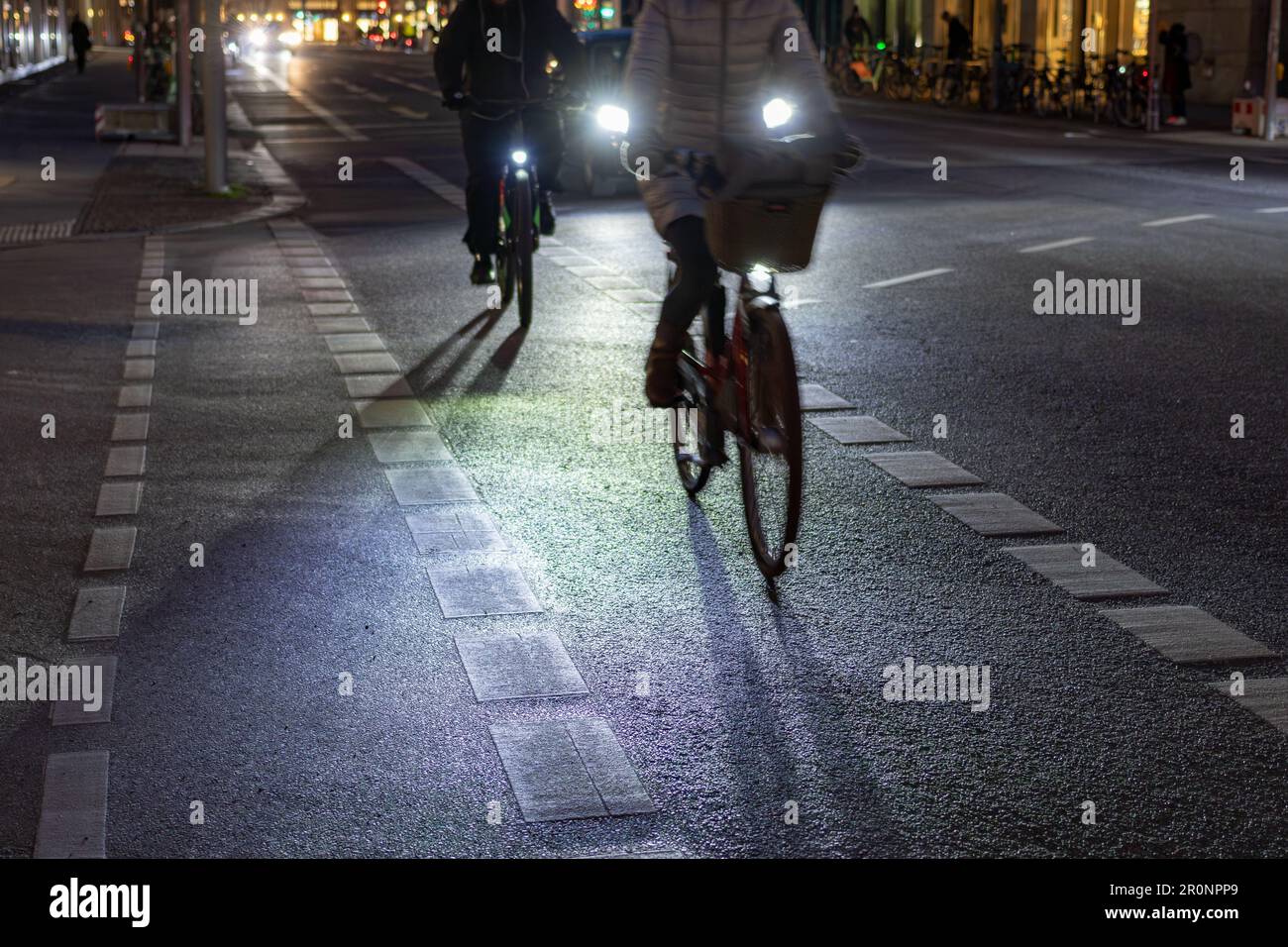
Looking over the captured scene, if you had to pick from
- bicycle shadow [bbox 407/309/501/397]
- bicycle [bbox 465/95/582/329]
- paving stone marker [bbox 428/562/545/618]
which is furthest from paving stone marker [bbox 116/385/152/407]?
paving stone marker [bbox 428/562/545/618]

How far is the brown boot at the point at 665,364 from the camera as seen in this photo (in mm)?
6320

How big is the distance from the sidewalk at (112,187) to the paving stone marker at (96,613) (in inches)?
421

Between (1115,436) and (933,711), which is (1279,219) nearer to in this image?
(1115,436)

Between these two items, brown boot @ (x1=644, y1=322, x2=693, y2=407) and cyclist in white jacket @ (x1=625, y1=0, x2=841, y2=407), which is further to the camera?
brown boot @ (x1=644, y1=322, x2=693, y2=407)

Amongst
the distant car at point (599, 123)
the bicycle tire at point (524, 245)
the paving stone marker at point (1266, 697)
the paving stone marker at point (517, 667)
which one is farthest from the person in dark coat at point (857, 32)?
the paving stone marker at point (1266, 697)

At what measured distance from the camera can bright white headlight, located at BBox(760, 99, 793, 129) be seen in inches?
237

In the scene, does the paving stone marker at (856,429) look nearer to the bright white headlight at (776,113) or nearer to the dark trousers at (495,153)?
the bright white headlight at (776,113)

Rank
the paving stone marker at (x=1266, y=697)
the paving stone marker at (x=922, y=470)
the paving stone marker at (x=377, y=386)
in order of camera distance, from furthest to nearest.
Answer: the paving stone marker at (x=377, y=386), the paving stone marker at (x=922, y=470), the paving stone marker at (x=1266, y=697)

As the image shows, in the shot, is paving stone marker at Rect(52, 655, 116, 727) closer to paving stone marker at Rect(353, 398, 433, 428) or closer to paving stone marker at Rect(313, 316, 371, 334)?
paving stone marker at Rect(353, 398, 433, 428)

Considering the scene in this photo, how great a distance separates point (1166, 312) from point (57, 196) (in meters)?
12.8

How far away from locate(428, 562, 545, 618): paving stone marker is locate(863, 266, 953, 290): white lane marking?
6.86m

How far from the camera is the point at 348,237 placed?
16.0 metres

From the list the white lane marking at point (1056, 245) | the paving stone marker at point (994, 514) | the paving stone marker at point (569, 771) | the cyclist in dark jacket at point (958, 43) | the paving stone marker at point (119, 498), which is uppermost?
the cyclist in dark jacket at point (958, 43)
